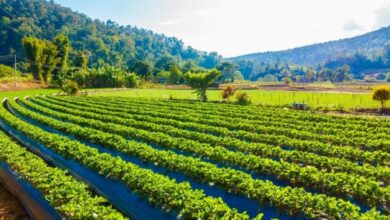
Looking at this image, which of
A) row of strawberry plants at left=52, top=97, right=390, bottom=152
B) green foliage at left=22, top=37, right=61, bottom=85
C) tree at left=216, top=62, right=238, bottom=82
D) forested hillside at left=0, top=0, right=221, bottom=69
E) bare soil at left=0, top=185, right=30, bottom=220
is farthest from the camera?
tree at left=216, top=62, right=238, bottom=82

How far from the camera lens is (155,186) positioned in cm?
1056

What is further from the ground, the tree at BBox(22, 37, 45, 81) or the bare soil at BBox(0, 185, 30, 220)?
the tree at BBox(22, 37, 45, 81)

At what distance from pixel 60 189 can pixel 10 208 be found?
2722 millimetres

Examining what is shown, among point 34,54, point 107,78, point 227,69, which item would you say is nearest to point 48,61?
point 34,54

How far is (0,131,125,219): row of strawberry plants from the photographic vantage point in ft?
29.7

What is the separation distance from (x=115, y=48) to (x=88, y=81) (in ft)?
339

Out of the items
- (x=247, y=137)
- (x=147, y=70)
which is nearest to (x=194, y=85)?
(x=247, y=137)

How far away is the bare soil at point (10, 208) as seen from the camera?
439 inches

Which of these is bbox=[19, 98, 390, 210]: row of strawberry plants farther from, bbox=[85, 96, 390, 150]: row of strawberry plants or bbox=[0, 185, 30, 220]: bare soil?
bbox=[0, 185, 30, 220]: bare soil

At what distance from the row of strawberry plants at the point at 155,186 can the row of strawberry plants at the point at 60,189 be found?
3.85 feet

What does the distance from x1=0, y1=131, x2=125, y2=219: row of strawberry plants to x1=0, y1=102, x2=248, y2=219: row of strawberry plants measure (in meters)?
1.17

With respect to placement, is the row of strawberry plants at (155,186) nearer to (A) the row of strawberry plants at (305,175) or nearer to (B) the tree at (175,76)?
(A) the row of strawberry plants at (305,175)

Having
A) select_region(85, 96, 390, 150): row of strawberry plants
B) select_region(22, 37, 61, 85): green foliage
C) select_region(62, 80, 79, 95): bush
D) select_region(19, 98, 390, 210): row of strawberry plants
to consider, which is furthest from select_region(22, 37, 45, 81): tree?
select_region(19, 98, 390, 210): row of strawberry plants

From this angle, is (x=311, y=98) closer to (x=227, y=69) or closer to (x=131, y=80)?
(x=131, y=80)
